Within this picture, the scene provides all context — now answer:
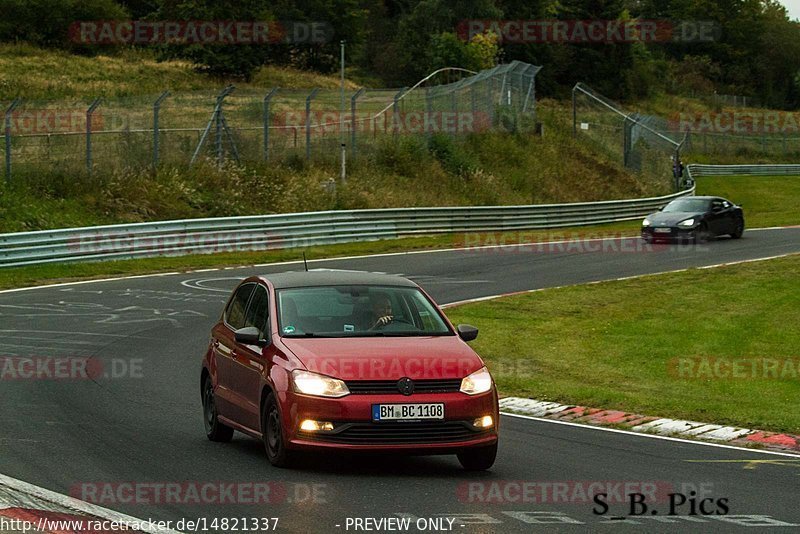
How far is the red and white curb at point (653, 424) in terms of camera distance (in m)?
11.8

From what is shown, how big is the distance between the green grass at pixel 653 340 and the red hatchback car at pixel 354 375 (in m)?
3.95

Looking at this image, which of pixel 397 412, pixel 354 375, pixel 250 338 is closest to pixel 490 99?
pixel 250 338

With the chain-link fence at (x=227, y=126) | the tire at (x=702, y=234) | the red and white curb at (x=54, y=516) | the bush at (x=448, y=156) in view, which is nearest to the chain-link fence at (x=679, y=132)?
the chain-link fence at (x=227, y=126)

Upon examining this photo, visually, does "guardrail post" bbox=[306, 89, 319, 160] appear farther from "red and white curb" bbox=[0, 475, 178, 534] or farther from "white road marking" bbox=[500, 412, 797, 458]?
"red and white curb" bbox=[0, 475, 178, 534]

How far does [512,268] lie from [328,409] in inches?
855

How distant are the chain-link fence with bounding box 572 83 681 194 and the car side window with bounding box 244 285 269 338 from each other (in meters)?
52.1

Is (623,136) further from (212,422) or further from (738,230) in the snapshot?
(212,422)

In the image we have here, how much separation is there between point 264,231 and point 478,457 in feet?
84.1

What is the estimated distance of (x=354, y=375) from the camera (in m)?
9.49

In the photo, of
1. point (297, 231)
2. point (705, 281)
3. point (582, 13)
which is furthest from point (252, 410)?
point (582, 13)

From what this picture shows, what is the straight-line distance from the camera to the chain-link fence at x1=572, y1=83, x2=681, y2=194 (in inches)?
2495

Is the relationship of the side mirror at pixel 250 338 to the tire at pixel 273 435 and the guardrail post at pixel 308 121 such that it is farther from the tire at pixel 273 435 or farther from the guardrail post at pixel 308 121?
the guardrail post at pixel 308 121

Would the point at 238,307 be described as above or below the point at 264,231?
above

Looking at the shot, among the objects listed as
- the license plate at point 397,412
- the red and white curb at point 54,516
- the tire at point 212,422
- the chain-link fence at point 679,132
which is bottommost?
the chain-link fence at point 679,132
